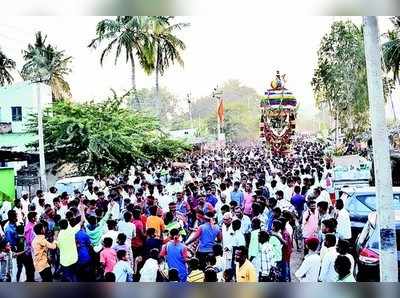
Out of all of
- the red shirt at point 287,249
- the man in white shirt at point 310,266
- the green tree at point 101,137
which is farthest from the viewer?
the green tree at point 101,137

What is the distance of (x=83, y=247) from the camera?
527 centimetres

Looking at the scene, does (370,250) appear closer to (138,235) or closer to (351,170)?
(351,170)

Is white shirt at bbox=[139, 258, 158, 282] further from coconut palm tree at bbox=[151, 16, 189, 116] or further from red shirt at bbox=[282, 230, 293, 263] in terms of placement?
coconut palm tree at bbox=[151, 16, 189, 116]

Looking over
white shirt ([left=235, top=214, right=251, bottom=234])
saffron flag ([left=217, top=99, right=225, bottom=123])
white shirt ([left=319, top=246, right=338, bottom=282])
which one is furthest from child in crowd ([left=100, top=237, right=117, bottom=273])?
white shirt ([left=319, top=246, right=338, bottom=282])

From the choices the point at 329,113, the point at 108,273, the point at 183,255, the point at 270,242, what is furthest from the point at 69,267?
the point at 329,113

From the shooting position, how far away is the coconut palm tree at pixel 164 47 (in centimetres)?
544

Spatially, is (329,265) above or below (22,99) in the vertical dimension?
below

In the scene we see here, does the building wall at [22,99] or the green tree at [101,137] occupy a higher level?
the building wall at [22,99]

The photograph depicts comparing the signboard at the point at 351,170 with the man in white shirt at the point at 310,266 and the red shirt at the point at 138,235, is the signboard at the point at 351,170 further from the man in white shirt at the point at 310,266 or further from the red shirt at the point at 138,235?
the red shirt at the point at 138,235

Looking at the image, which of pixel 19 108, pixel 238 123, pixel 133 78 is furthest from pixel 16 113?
pixel 238 123

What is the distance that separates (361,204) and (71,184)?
2307mm

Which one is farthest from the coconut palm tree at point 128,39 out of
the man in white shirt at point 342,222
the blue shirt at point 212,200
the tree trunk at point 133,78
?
the man in white shirt at point 342,222

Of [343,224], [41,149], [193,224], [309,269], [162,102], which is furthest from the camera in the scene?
[41,149]

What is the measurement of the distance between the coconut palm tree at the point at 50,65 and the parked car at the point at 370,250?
8.47 ft
